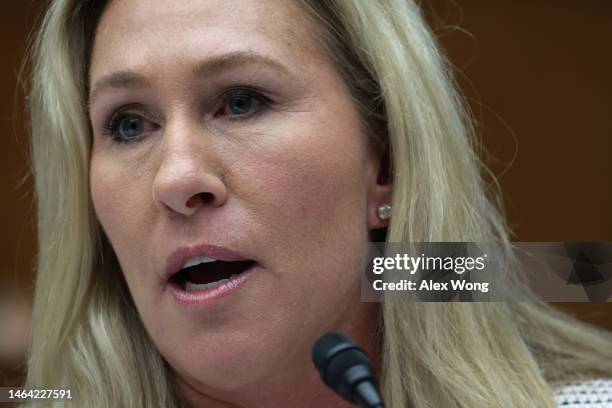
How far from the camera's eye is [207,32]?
121 centimetres

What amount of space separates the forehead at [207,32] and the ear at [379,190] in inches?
7.5

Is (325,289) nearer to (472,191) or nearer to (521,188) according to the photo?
(472,191)

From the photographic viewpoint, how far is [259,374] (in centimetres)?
118

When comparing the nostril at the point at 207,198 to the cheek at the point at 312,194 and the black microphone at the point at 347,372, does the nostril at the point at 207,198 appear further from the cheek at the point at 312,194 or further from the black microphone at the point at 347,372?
the black microphone at the point at 347,372

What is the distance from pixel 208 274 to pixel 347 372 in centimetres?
39

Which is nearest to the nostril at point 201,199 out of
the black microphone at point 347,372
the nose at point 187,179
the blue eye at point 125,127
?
the nose at point 187,179

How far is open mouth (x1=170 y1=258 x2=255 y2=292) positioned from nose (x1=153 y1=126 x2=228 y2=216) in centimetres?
9

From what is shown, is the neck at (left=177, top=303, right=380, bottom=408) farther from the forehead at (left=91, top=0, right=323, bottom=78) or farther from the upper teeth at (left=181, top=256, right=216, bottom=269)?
the forehead at (left=91, top=0, right=323, bottom=78)

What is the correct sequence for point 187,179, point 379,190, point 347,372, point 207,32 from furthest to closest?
point 379,190 < point 207,32 < point 187,179 < point 347,372

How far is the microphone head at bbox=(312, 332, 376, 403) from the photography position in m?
0.85

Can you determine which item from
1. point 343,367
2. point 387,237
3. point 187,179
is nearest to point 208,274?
point 187,179

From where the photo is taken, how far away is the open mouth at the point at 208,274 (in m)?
1.17

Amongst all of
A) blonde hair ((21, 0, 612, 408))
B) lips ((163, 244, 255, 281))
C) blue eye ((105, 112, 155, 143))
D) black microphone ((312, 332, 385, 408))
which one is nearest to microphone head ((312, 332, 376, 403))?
black microphone ((312, 332, 385, 408))

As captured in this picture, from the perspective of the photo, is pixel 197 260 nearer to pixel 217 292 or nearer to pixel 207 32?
pixel 217 292
